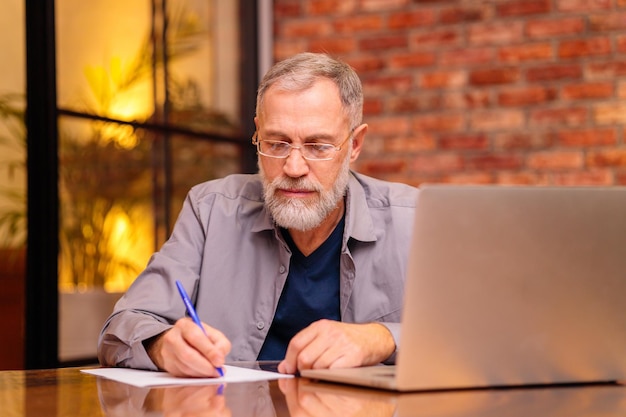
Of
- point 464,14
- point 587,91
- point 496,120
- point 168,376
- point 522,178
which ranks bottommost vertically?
point 168,376

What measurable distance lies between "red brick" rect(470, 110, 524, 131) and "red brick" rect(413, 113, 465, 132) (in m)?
0.06

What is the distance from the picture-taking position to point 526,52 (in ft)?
12.5

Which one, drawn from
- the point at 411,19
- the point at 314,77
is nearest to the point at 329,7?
the point at 411,19

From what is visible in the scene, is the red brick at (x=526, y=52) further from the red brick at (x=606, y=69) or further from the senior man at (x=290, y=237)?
the senior man at (x=290, y=237)

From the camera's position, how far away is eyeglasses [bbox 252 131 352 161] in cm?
196

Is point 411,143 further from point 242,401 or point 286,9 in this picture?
point 242,401

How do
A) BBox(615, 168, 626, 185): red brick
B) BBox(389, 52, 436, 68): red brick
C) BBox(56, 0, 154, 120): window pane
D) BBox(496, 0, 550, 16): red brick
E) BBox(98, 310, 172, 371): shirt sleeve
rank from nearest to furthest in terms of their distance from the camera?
BBox(98, 310, 172, 371): shirt sleeve < BBox(56, 0, 154, 120): window pane < BBox(615, 168, 626, 185): red brick < BBox(496, 0, 550, 16): red brick < BBox(389, 52, 436, 68): red brick

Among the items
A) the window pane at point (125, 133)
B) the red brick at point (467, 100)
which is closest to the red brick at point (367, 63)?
the red brick at point (467, 100)

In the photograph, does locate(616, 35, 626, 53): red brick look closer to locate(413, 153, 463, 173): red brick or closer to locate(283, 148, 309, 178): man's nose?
locate(413, 153, 463, 173): red brick

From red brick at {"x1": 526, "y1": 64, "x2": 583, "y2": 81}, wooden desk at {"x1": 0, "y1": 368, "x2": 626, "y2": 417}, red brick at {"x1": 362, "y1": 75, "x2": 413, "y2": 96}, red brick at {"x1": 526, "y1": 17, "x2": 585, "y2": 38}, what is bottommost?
wooden desk at {"x1": 0, "y1": 368, "x2": 626, "y2": 417}

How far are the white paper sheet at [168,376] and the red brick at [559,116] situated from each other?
2.45m

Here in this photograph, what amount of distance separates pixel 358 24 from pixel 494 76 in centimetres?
68

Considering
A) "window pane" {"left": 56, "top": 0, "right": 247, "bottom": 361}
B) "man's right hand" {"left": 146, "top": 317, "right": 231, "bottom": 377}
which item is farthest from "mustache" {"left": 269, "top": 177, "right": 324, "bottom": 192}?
"window pane" {"left": 56, "top": 0, "right": 247, "bottom": 361}

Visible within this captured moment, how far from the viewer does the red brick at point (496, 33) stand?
12.5 feet
